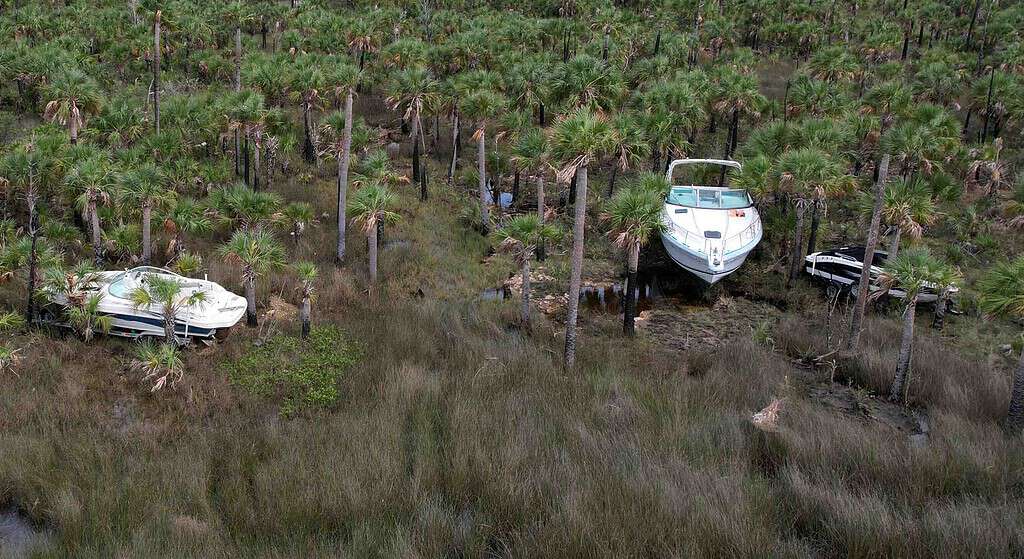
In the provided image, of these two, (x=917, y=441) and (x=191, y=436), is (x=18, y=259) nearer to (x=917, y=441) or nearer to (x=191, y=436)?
(x=191, y=436)

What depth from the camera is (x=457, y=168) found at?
36656 mm

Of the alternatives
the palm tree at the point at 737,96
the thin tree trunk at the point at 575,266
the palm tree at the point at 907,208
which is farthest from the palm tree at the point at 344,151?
the palm tree at the point at 907,208

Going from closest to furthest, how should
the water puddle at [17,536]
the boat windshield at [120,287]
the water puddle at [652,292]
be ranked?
1. the water puddle at [17,536]
2. the boat windshield at [120,287]
3. the water puddle at [652,292]

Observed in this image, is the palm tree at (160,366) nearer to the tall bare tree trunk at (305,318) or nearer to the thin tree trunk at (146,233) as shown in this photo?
the tall bare tree trunk at (305,318)

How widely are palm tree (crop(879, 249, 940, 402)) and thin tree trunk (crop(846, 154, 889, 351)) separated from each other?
188 centimetres

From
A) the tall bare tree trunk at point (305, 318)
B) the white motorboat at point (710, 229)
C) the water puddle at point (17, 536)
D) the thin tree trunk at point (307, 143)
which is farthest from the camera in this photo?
the thin tree trunk at point (307, 143)

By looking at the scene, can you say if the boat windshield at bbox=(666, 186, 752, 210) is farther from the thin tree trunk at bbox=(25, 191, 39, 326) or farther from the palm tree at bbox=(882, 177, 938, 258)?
the thin tree trunk at bbox=(25, 191, 39, 326)

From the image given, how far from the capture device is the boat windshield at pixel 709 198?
24.7 meters

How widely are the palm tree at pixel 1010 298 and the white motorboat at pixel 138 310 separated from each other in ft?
59.2

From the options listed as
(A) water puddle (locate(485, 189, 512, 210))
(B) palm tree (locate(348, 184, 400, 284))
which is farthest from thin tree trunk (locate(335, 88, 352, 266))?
(A) water puddle (locate(485, 189, 512, 210))

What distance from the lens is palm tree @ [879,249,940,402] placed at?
14.6 metres

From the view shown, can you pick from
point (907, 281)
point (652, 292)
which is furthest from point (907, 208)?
point (652, 292)

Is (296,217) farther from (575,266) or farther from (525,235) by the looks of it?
(575,266)

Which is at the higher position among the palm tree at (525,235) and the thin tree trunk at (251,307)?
the palm tree at (525,235)
